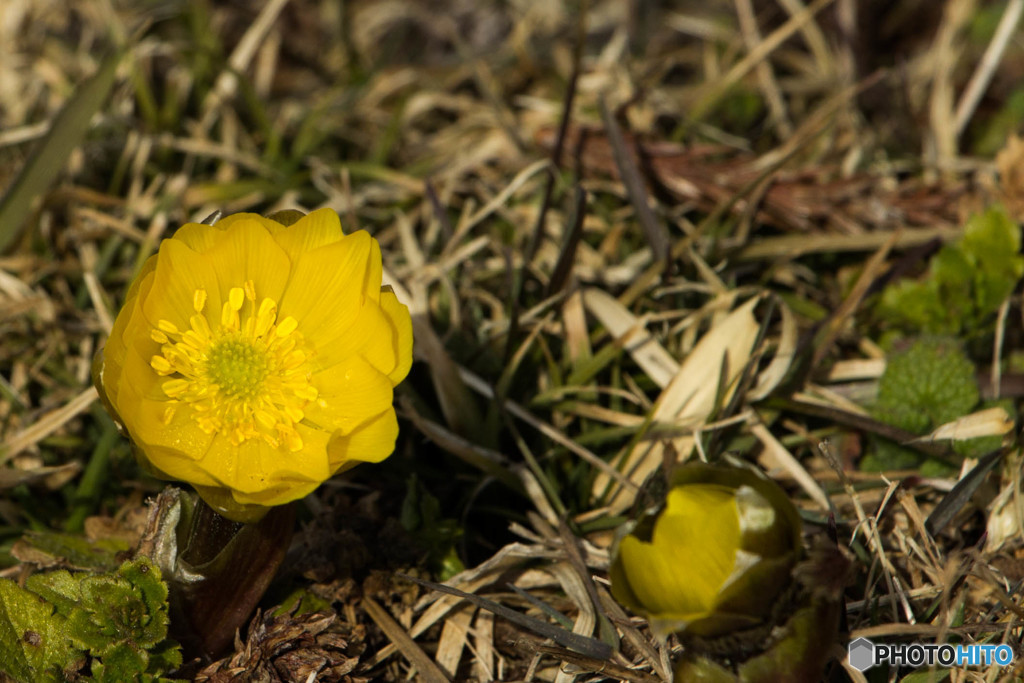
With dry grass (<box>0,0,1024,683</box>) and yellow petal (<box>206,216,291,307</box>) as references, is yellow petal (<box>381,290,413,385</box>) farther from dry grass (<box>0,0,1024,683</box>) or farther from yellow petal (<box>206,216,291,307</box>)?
dry grass (<box>0,0,1024,683</box>)

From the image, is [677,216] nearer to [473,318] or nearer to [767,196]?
[767,196]

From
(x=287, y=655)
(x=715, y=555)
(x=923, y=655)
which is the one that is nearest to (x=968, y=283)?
(x=923, y=655)

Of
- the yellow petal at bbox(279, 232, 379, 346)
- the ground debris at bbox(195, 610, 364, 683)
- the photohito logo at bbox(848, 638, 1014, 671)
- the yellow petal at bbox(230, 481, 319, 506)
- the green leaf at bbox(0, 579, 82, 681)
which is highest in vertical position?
the yellow petal at bbox(279, 232, 379, 346)

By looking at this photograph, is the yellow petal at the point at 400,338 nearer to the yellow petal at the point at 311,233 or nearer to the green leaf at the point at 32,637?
the yellow petal at the point at 311,233

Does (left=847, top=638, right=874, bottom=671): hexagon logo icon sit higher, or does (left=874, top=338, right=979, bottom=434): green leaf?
(left=874, top=338, right=979, bottom=434): green leaf

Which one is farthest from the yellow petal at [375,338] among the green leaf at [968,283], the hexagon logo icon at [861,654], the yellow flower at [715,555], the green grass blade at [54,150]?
the green leaf at [968,283]

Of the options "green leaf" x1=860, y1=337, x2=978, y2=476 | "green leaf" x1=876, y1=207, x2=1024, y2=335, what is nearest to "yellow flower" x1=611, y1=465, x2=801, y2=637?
"green leaf" x1=860, y1=337, x2=978, y2=476

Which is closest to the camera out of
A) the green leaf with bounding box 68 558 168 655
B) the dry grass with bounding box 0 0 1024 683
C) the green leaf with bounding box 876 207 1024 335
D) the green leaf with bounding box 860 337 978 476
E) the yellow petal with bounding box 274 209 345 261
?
the green leaf with bounding box 68 558 168 655
